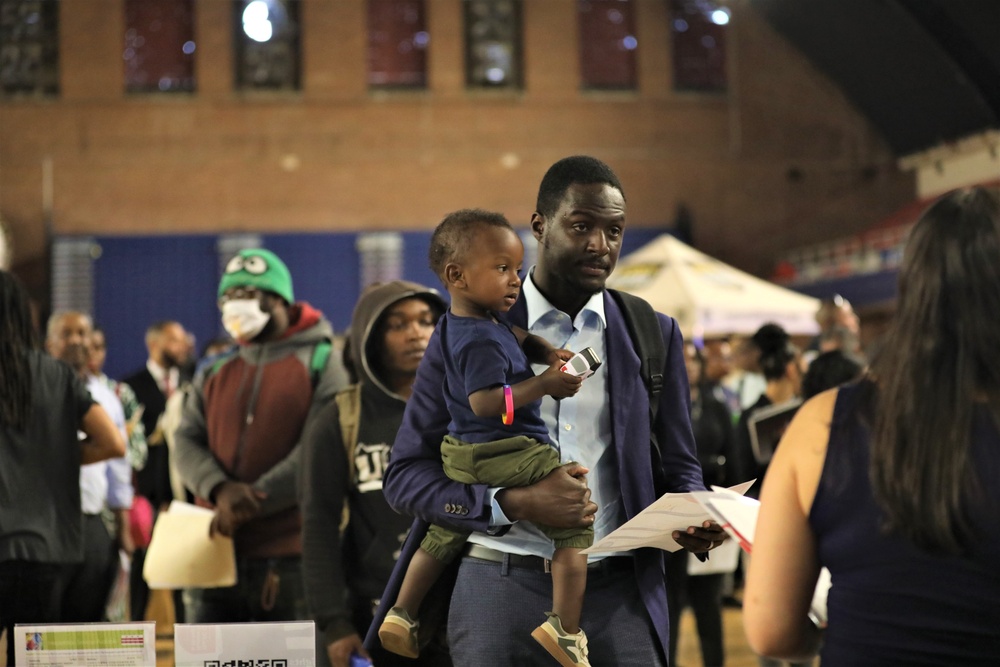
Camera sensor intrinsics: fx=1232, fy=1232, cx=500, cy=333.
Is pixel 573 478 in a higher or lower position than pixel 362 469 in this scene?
higher

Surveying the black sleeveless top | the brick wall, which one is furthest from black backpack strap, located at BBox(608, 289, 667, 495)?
the brick wall

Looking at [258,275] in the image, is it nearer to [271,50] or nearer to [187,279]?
[187,279]

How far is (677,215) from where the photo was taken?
19.9 m

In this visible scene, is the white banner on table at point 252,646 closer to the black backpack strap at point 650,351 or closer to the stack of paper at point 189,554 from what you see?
the black backpack strap at point 650,351

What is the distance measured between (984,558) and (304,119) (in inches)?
722

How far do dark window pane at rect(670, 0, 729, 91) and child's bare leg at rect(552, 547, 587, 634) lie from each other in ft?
60.1

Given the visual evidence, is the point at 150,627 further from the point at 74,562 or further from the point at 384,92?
the point at 384,92

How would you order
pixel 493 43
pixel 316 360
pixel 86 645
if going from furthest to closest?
pixel 493 43 → pixel 316 360 → pixel 86 645

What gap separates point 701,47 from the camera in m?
20.1

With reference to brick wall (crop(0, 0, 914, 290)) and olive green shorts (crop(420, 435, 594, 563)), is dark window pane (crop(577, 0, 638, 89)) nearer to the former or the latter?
brick wall (crop(0, 0, 914, 290))

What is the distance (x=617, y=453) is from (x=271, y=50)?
699 inches

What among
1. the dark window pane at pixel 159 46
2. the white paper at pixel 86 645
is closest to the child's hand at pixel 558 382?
the white paper at pixel 86 645

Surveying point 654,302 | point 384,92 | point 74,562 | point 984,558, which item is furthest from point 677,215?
point 984,558

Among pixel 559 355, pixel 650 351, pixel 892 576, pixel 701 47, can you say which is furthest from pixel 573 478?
pixel 701 47
